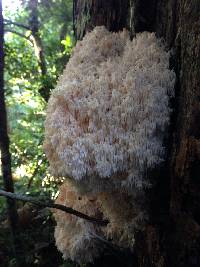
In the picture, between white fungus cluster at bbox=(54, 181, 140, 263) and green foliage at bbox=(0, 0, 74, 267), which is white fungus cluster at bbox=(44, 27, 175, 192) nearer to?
white fungus cluster at bbox=(54, 181, 140, 263)

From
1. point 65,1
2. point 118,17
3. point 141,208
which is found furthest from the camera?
point 65,1

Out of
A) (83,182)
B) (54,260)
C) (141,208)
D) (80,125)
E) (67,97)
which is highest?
(67,97)

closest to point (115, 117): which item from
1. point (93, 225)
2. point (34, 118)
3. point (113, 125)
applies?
point (113, 125)

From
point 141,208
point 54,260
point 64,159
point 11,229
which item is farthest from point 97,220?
point 11,229

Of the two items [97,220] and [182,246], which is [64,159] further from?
[182,246]

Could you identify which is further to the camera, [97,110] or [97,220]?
[97,220]
